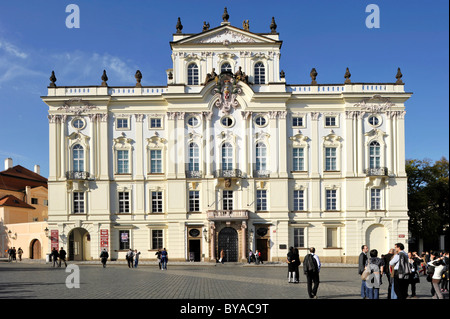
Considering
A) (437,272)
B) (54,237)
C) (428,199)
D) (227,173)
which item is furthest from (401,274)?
(428,199)

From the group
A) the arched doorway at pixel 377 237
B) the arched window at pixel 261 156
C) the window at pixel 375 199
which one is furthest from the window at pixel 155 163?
the arched doorway at pixel 377 237

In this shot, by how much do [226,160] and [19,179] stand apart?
39960 mm

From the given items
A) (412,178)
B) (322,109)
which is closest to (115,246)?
(322,109)

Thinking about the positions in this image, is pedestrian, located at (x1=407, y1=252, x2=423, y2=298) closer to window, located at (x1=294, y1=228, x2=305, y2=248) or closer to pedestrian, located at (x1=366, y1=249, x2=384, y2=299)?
pedestrian, located at (x1=366, y1=249, x2=384, y2=299)

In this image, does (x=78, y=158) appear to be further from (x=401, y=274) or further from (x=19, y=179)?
(x=401, y=274)

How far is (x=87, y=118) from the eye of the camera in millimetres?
52750

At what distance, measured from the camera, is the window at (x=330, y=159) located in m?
52.7

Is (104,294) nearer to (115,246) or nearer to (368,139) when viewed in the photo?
(115,246)

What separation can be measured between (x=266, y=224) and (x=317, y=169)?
24.1 feet

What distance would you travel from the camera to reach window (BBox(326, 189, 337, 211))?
52.7 m

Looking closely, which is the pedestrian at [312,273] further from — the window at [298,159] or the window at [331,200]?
the window at [331,200]

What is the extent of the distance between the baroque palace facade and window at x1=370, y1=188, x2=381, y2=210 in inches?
5.8

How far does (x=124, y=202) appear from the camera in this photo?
173ft
